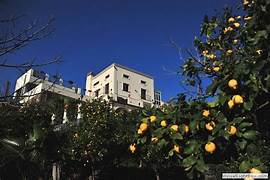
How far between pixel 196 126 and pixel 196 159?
34 centimetres

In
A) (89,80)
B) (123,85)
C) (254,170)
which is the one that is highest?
(89,80)

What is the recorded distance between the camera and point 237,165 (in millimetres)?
2738

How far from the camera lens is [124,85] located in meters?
38.2

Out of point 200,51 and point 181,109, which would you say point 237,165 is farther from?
point 200,51

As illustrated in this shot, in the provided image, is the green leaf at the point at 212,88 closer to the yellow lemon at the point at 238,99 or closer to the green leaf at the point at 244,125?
the yellow lemon at the point at 238,99

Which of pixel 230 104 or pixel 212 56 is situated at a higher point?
pixel 212 56

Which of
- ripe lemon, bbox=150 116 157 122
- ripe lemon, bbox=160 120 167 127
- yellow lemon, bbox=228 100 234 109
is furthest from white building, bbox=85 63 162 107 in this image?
yellow lemon, bbox=228 100 234 109

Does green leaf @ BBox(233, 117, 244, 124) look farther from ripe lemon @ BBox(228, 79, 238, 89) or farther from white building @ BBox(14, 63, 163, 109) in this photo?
white building @ BBox(14, 63, 163, 109)

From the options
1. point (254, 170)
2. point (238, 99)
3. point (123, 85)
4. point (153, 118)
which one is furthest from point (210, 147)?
point (123, 85)

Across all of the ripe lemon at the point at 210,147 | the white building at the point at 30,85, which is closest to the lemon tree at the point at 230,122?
the ripe lemon at the point at 210,147

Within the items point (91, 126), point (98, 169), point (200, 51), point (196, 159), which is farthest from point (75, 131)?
point (196, 159)

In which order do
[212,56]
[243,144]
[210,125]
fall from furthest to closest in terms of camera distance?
1. [212,56]
2. [210,125]
3. [243,144]

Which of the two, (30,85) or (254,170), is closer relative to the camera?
(254,170)

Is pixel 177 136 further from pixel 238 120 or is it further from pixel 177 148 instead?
pixel 238 120
